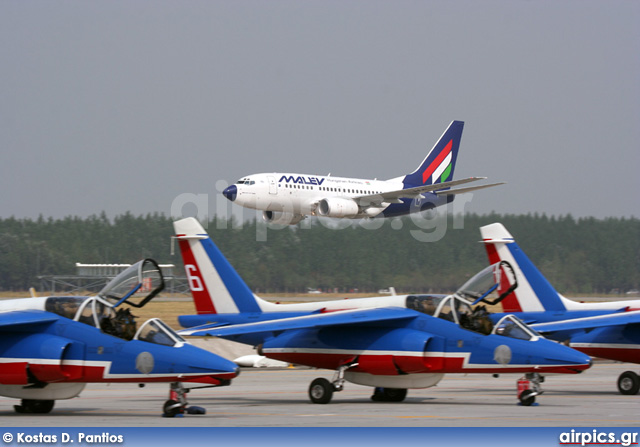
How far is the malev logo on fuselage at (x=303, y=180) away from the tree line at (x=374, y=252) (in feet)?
29.2

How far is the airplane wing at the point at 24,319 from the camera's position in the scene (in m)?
14.6

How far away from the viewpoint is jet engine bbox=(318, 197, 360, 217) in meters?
45.0

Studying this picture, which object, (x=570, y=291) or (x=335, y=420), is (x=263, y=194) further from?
(x=335, y=420)

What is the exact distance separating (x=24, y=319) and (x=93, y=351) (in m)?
1.13

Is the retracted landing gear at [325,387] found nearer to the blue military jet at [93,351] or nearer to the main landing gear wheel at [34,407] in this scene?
the blue military jet at [93,351]

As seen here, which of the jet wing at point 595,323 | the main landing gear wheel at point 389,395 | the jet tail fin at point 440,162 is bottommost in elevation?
the main landing gear wheel at point 389,395

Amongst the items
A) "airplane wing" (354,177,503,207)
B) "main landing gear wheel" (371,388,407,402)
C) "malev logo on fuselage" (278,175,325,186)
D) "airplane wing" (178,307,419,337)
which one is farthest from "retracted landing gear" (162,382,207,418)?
"airplane wing" (354,177,503,207)

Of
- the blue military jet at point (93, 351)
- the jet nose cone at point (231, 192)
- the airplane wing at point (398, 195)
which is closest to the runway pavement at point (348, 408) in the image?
the blue military jet at point (93, 351)

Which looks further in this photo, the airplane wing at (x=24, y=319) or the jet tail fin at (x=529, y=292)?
the jet tail fin at (x=529, y=292)

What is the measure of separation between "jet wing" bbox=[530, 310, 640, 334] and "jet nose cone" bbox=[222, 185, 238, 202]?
23.8m

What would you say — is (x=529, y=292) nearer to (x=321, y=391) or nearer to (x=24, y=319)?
(x=321, y=391)

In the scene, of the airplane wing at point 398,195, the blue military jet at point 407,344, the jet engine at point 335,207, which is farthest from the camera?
the airplane wing at point 398,195

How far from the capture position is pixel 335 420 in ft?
47.2

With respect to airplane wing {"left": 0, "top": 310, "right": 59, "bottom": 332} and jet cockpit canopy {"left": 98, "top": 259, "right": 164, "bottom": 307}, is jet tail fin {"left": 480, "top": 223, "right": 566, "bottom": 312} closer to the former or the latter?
jet cockpit canopy {"left": 98, "top": 259, "right": 164, "bottom": 307}
